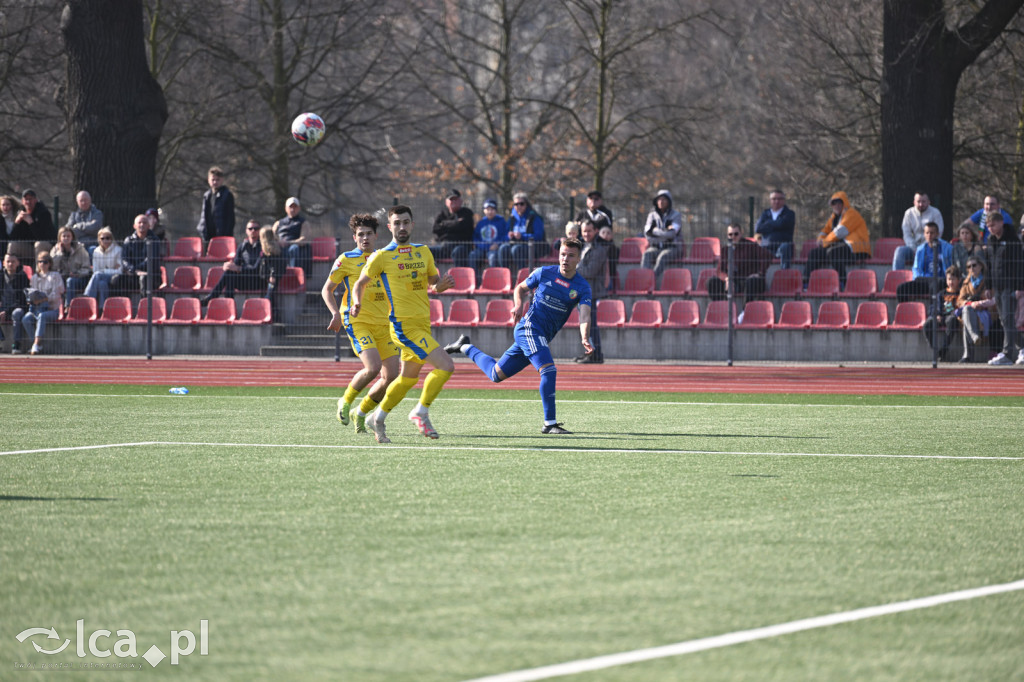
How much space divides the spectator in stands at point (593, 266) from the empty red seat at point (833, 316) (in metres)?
3.54

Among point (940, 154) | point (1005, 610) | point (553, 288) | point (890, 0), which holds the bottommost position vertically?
point (1005, 610)

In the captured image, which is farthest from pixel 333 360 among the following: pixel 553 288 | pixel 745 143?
pixel 745 143

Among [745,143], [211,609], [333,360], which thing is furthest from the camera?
[745,143]

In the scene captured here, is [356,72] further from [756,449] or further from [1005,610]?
[1005,610]

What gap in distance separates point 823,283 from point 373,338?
41.6 feet

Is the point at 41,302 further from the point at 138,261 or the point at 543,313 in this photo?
the point at 543,313

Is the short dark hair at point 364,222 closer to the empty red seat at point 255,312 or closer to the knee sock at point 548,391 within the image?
the knee sock at point 548,391

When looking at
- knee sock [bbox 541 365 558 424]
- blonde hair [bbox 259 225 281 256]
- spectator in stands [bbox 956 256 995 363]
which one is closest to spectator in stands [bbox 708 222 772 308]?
spectator in stands [bbox 956 256 995 363]

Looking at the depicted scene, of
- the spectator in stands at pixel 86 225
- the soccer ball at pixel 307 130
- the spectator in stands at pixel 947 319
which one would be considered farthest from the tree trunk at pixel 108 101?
the spectator in stands at pixel 947 319

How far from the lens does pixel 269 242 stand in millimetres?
23312

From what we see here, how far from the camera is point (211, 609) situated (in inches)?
207

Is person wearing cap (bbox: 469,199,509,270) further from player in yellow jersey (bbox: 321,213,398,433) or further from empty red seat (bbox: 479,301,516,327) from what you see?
player in yellow jersey (bbox: 321,213,398,433)

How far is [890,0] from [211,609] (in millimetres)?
23429

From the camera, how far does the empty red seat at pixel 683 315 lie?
22.4m
